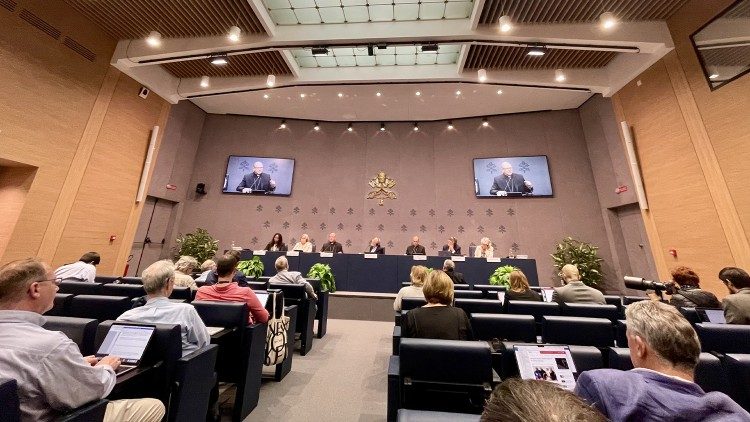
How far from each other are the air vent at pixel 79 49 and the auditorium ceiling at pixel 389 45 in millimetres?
389

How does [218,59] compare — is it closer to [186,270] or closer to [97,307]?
[186,270]

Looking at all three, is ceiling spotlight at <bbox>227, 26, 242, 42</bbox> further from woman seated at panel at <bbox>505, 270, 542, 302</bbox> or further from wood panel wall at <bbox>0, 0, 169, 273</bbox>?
woman seated at panel at <bbox>505, 270, 542, 302</bbox>

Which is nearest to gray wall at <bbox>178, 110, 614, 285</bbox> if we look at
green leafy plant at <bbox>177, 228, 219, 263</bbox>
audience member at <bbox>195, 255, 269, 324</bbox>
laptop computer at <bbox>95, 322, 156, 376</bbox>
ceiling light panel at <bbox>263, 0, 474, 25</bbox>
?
green leafy plant at <bbox>177, 228, 219, 263</bbox>

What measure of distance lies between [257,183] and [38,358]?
28.8ft

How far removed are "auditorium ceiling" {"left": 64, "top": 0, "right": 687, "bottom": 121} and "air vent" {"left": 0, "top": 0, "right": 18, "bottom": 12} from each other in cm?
90

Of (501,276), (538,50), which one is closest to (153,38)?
(538,50)

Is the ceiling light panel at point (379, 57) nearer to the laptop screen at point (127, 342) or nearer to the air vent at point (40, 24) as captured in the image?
the air vent at point (40, 24)

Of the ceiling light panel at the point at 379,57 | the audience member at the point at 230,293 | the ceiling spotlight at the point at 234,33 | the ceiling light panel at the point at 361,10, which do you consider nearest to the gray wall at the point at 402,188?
the ceiling light panel at the point at 379,57

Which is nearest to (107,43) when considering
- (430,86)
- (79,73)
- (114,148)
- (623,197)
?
(79,73)

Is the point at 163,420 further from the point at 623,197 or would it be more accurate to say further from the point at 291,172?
the point at 623,197

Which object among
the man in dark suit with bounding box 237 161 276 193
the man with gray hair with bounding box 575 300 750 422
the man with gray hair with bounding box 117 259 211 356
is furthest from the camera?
the man in dark suit with bounding box 237 161 276 193

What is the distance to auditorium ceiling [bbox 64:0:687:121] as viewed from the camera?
5.14 metres

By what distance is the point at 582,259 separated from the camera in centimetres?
707

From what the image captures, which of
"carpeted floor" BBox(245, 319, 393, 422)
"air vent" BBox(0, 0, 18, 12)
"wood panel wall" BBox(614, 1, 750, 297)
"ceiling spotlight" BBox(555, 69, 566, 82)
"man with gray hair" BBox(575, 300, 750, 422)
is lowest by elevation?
"carpeted floor" BBox(245, 319, 393, 422)
